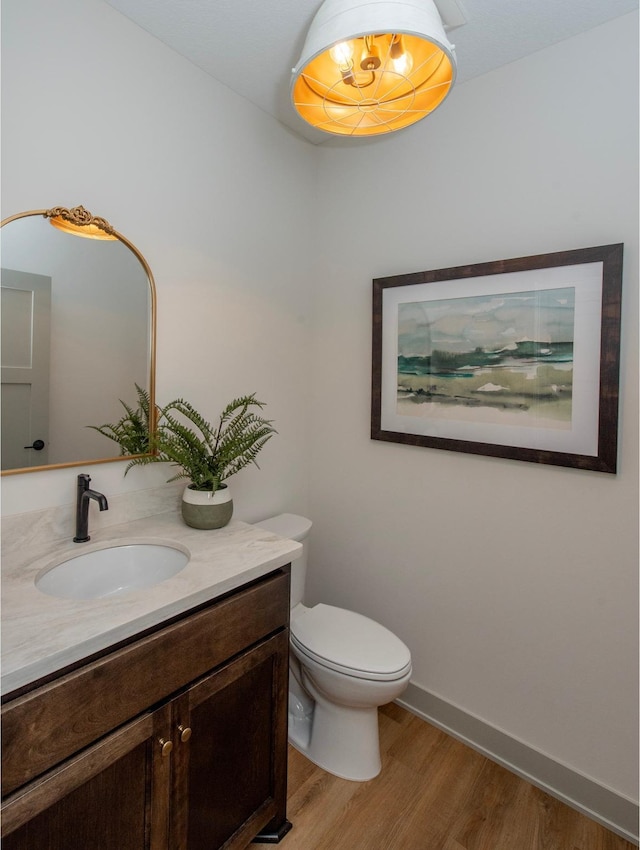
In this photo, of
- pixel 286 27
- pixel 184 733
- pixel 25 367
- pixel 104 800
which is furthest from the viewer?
pixel 286 27

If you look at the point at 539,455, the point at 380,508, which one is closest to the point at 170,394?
the point at 380,508

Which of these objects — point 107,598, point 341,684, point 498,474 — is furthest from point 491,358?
point 107,598

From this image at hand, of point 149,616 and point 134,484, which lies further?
point 134,484

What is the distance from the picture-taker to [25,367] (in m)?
1.35

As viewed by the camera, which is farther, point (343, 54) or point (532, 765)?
point (532, 765)

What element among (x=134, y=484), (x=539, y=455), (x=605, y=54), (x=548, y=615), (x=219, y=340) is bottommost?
(x=548, y=615)

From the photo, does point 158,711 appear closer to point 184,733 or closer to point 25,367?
point 184,733

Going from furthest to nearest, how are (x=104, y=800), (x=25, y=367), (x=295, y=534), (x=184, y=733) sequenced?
(x=295, y=534) < (x=25, y=367) < (x=184, y=733) < (x=104, y=800)

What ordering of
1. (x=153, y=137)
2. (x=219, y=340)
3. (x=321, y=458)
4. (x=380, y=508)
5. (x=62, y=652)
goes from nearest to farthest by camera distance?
(x=62, y=652) → (x=153, y=137) → (x=219, y=340) → (x=380, y=508) → (x=321, y=458)

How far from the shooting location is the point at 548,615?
64.0 inches

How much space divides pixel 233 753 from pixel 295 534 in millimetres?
823

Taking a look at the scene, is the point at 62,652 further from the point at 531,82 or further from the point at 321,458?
the point at 531,82

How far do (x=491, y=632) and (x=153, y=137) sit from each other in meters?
2.21

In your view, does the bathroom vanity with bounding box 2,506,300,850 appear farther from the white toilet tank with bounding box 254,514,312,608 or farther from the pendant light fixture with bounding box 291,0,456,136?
the pendant light fixture with bounding box 291,0,456,136
